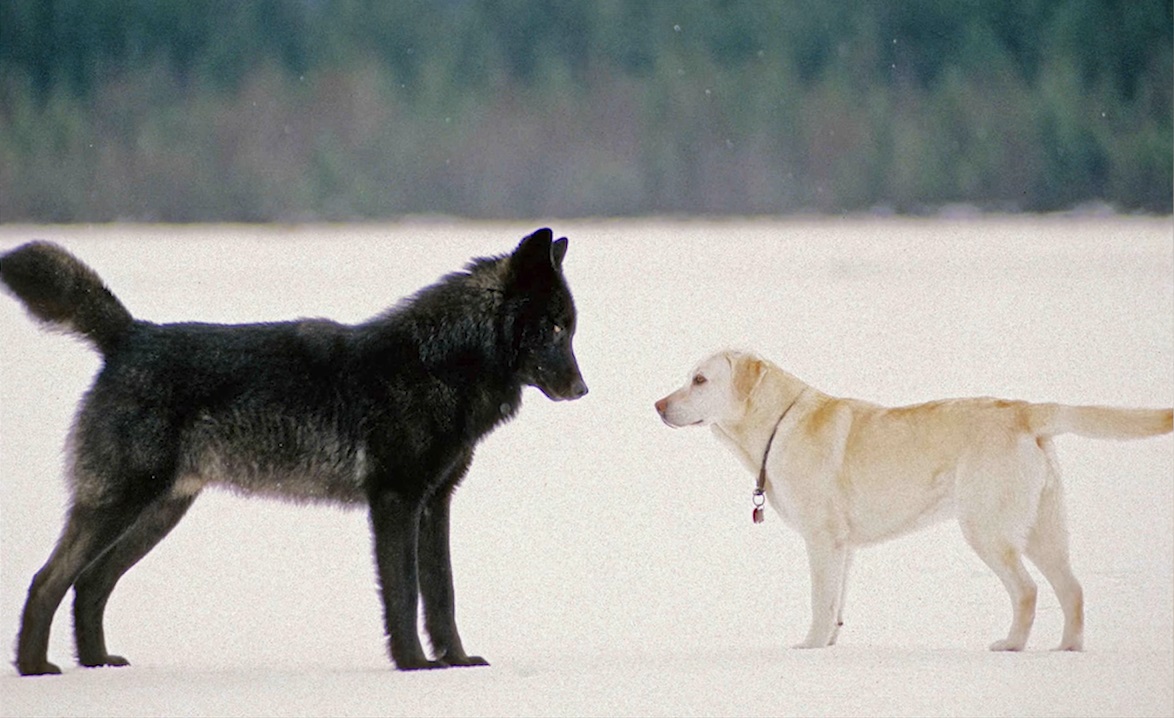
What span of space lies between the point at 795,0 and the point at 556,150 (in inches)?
66.3

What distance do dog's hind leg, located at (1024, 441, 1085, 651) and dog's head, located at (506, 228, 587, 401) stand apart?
152 centimetres

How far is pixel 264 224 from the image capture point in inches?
288

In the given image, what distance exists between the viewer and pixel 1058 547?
397 centimetres

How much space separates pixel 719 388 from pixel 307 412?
4.68ft

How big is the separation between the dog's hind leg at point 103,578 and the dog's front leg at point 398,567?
0.73 m

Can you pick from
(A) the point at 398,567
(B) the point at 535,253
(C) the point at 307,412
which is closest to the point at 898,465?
(B) the point at 535,253

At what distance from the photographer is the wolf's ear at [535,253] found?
3.94m

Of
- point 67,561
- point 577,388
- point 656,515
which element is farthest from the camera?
point 656,515

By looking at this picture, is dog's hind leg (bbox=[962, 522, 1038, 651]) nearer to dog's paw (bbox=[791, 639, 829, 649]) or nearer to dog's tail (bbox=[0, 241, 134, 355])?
dog's paw (bbox=[791, 639, 829, 649])

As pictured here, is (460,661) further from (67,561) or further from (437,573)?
(67,561)

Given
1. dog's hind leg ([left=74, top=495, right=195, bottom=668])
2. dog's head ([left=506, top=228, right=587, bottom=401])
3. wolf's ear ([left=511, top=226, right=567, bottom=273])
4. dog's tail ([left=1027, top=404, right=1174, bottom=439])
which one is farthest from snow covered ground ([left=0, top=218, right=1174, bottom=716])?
wolf's ear ([left=511, top=226, right=567, bottom=273])

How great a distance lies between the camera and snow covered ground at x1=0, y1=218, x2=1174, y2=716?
3693mm

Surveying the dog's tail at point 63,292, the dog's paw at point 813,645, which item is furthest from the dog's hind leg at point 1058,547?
the dog's tail at point 63,292

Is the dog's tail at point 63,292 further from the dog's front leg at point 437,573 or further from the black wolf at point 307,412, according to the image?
the dog's front leg at point 437,573
